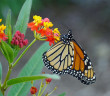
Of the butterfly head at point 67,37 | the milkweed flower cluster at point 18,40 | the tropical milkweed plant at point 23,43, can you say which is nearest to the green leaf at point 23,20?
the tropical milkweed plant at point 23,43

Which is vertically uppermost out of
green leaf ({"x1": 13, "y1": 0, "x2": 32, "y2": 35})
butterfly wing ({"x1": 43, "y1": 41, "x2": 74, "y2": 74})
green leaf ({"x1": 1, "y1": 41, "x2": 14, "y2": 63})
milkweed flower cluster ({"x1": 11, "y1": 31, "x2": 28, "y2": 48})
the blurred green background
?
the blurred green background

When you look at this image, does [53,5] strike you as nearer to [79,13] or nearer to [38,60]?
[79,13]

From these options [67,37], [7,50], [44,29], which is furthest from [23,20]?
[67,37]

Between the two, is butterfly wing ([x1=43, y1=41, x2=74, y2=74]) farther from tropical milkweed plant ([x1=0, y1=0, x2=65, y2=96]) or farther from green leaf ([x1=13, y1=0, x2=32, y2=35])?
green leaf ([x1=13, y1=0, x2=32, y2=35])

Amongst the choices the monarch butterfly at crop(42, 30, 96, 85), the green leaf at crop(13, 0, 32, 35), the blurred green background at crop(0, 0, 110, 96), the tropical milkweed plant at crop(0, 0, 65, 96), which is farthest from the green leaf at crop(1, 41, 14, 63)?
the blurred green background at crop(0, 0, 110, 96)

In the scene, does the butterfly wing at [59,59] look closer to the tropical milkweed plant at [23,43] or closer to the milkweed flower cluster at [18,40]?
the tropical milkweed plant at [23,43]

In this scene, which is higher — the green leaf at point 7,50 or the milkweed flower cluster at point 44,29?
the milkweed flower cluster at point 44,29
